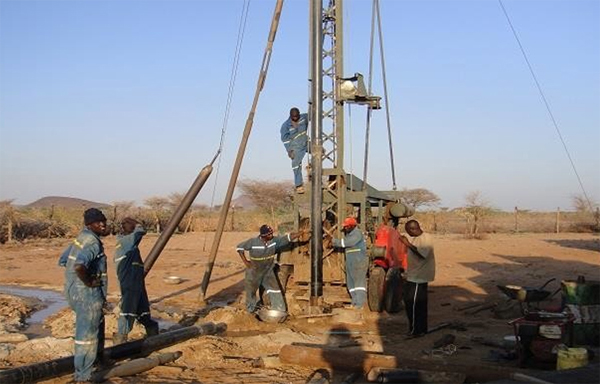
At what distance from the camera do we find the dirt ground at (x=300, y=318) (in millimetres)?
8359

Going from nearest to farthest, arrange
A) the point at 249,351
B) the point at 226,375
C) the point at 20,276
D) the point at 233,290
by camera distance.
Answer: the point at 226,375 → the point at 249,351 → the point at 233,290 → the point at 20,276

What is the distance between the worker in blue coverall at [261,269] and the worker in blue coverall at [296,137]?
2533mm

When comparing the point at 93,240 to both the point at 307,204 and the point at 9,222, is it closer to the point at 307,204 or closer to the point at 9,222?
the point at 307,204

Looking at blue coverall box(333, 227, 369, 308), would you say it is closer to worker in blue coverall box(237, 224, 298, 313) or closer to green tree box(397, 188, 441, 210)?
worker in blue coverall box(237, 224, 298, 313)

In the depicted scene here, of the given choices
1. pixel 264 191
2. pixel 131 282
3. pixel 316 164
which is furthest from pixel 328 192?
pixel 264 191

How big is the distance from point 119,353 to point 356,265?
5.40 m

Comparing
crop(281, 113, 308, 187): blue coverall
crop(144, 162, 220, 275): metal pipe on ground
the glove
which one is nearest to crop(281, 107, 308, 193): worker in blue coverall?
crop(281, 113, 308, 187): blue coverall

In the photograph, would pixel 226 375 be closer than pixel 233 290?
Yes

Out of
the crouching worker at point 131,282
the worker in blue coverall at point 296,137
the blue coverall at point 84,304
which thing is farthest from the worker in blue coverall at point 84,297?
the worker in blue coverall at point 296,137

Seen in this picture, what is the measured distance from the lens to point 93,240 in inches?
302

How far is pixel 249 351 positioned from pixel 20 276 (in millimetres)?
13414

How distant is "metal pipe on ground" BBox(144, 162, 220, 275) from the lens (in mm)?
11820

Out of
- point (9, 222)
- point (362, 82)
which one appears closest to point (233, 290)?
point (362, 82)

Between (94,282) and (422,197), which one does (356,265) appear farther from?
(422,197)
